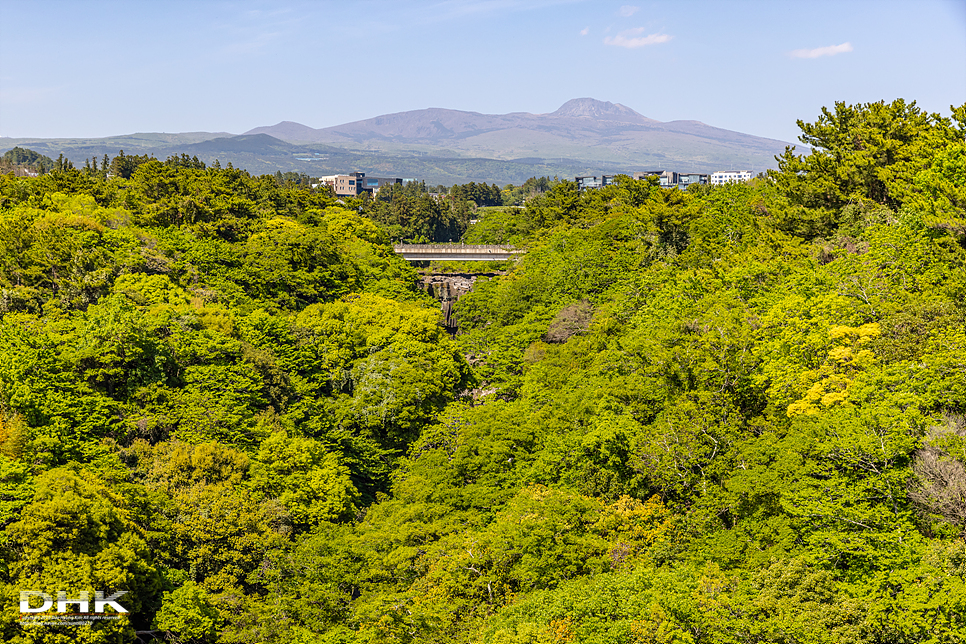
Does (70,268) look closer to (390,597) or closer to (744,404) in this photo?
(390,597)

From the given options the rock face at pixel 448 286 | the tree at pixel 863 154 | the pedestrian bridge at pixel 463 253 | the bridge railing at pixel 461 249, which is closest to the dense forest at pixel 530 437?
the tree at pixel 863 154

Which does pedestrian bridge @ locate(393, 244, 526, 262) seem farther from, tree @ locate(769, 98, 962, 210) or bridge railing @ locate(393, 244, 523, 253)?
tree @ locate(769, 98, 962, 210)

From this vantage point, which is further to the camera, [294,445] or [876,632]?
[294,445]

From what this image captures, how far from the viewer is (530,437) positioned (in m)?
30.6

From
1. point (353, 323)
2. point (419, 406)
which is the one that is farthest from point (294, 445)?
point (353, 323)

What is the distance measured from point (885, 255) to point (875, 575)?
17.0 metres

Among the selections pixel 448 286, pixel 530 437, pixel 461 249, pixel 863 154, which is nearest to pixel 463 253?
pixel 461 249

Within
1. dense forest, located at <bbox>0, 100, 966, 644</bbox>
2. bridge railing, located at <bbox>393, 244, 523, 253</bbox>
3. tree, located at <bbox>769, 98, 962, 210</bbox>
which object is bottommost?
dense forest, located at <bbox>0, 100, 966, 644</bbox>

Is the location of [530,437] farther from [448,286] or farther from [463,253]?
[463,253]

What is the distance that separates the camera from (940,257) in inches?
1111

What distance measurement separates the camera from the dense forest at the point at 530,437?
18.0m

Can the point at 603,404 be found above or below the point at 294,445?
above

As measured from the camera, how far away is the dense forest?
18016 mm

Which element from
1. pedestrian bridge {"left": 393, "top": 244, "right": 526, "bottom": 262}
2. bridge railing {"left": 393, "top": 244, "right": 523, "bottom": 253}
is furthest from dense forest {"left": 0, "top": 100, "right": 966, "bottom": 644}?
bridge railing {"left": 393, "top": 244, "right": 523, "bottom": 253}
